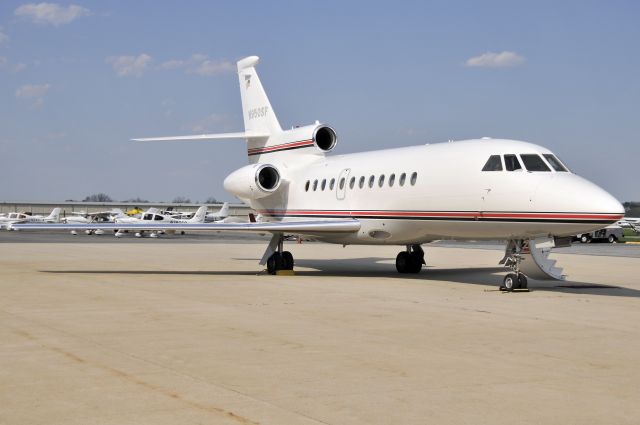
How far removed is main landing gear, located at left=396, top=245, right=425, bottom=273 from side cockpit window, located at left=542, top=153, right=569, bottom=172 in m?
5.87

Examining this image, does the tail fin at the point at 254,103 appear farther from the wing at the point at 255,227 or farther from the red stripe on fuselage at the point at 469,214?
the wing at the point at 255,227

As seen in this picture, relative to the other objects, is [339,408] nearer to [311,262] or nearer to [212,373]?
[212,373]

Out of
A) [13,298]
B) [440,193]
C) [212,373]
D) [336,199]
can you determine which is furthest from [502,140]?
[212,373]

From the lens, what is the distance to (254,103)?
86.9 ft

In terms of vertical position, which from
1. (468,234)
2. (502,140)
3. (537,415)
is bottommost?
(537,415)

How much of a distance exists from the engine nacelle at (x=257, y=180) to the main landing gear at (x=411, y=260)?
4.38m

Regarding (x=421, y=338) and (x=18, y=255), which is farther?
(x=18, y=255)

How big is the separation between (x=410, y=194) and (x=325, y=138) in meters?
5.95

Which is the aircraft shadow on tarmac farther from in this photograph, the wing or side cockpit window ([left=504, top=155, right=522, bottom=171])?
side cockpit window ([left=504, top=155, right=522, bottom=171])

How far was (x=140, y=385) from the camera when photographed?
692cm

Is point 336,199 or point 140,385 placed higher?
point 336,199

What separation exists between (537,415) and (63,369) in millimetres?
4145

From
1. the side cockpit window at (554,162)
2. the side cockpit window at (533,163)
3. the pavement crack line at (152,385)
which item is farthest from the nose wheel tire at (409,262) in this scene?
the pavement crack line at (152,385)

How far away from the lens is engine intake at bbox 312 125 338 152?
23.9m
